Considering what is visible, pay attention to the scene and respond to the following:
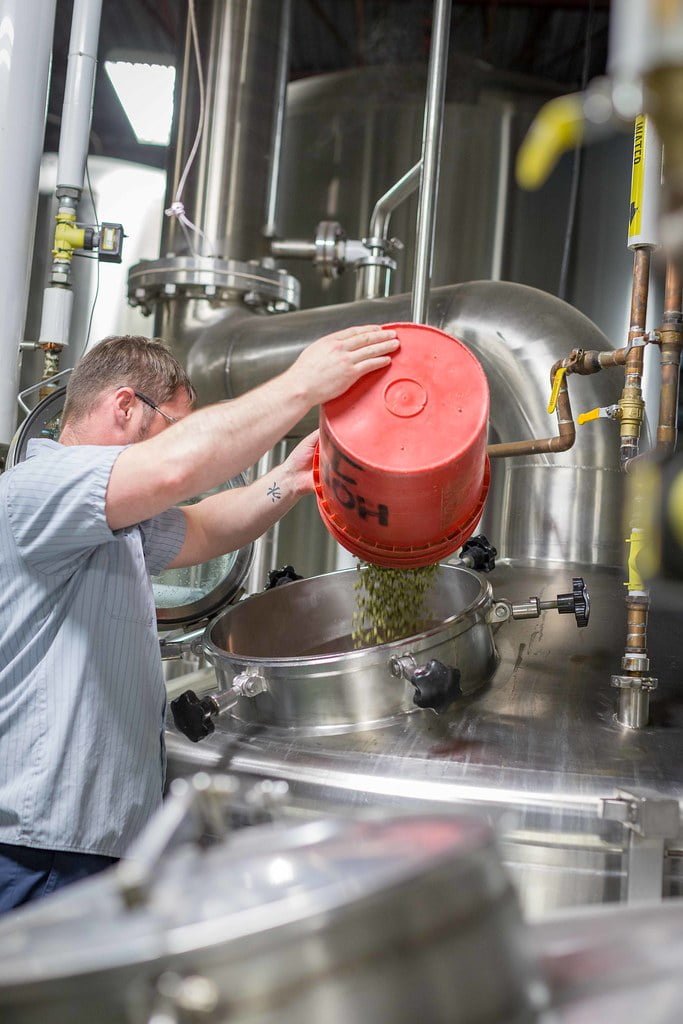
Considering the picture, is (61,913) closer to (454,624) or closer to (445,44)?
(454,624)

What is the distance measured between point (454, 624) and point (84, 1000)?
1009 mm

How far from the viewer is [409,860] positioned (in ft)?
1.79

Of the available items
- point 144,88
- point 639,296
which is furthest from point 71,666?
point 144,88

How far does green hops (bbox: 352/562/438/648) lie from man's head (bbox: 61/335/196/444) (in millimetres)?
388

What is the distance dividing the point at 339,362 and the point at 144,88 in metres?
3.81

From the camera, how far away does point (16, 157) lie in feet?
6.63

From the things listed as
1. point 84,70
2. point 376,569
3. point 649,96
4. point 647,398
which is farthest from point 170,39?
point 649,96

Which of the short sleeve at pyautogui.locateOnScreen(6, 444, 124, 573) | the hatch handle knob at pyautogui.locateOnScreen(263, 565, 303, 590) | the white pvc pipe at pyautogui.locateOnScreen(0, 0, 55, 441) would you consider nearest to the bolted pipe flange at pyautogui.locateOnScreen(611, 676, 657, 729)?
the hatch handle knob at pyautogui.locateOnScreen(263, 565, 303, 590)

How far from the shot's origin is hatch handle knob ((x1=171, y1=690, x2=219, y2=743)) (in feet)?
4.79

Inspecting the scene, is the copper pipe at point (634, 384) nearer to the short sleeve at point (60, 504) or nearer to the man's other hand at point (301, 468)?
the man's other hand at point (301, 468)

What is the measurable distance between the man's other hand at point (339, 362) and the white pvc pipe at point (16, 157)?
1.02 m

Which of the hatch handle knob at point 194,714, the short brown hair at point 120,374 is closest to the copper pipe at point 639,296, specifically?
the short brown hair at point 120,374

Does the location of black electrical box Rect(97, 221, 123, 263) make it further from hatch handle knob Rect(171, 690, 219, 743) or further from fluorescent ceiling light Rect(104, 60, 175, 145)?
fluorescent ceiling light Rect(104, 60, 175, 145)

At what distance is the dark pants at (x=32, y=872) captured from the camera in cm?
129
